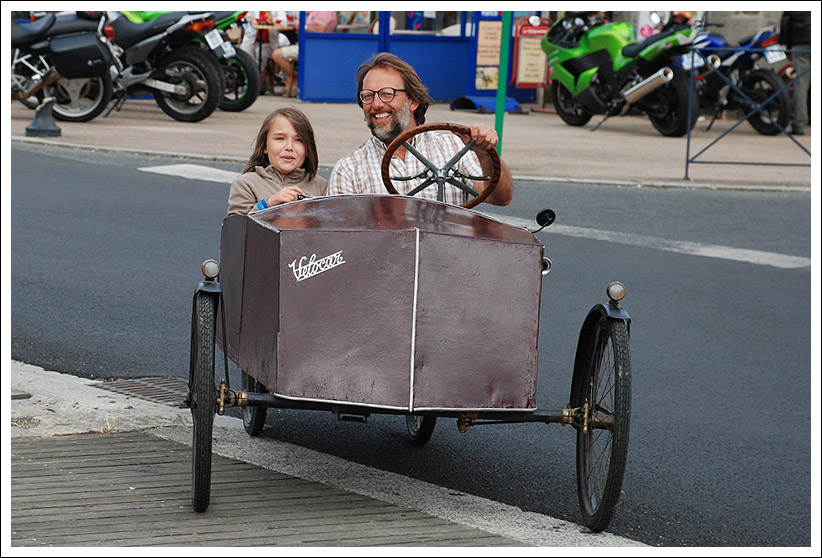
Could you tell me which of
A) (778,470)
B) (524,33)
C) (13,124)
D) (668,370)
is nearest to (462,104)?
(524,33)

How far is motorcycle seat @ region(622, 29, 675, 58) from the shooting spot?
679 inches

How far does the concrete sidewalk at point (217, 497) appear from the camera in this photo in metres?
3.81

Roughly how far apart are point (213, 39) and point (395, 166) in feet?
39.2

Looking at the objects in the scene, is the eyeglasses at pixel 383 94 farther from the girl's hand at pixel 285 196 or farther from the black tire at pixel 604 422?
the black tire at pixel 604 422

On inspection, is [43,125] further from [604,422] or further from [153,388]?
[604,422]

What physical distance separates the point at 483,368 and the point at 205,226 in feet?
20.4

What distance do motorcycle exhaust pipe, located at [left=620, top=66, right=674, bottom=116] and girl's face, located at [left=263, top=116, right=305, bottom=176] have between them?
12.6 m

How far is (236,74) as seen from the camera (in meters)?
18.1

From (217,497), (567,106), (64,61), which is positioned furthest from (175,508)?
(567,106)

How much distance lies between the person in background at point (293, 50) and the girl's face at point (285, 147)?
1801 centimetres

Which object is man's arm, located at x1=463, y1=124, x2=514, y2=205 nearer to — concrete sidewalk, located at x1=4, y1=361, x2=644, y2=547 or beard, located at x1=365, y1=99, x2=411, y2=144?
beard, located at x1=365, y1=99, x2=411, y2=144

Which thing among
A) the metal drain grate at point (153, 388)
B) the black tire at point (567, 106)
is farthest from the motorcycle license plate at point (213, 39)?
the metal drain grate at point (153, 388)

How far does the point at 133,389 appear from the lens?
219 inches

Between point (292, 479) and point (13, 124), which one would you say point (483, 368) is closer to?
point (292, 479)
